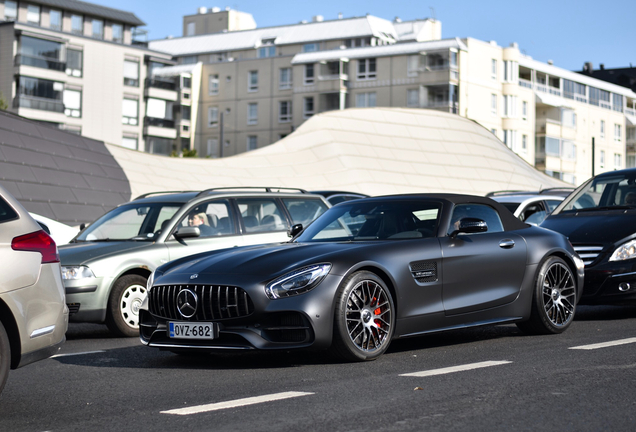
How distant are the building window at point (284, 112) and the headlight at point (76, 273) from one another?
7262 cm

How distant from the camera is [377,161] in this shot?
166 ft

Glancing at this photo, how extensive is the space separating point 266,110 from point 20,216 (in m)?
78.1

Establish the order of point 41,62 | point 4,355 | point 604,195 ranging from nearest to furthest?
1. point 4,355
2. point 604,195
3. point 41,62

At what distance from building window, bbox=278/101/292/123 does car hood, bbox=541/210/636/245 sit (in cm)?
7184

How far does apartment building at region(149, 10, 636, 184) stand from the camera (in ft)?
247

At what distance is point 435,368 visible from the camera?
678 centimetres

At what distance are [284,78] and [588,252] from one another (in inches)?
2927

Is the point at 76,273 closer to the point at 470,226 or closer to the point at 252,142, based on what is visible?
the point at 470,226

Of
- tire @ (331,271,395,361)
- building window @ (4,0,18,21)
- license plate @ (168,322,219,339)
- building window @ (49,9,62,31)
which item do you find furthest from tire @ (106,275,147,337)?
building window @ (49,9,62,31)

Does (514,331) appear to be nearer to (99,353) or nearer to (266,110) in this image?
(99,353)

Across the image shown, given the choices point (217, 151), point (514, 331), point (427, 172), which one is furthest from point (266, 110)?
point (514, 331)

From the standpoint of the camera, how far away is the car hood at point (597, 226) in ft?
33.8

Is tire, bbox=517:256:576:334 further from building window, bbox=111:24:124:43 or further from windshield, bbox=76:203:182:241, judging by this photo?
building window, bbox=111:24:124:43

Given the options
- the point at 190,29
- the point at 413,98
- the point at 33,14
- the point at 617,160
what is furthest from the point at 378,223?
the point at 190,29
